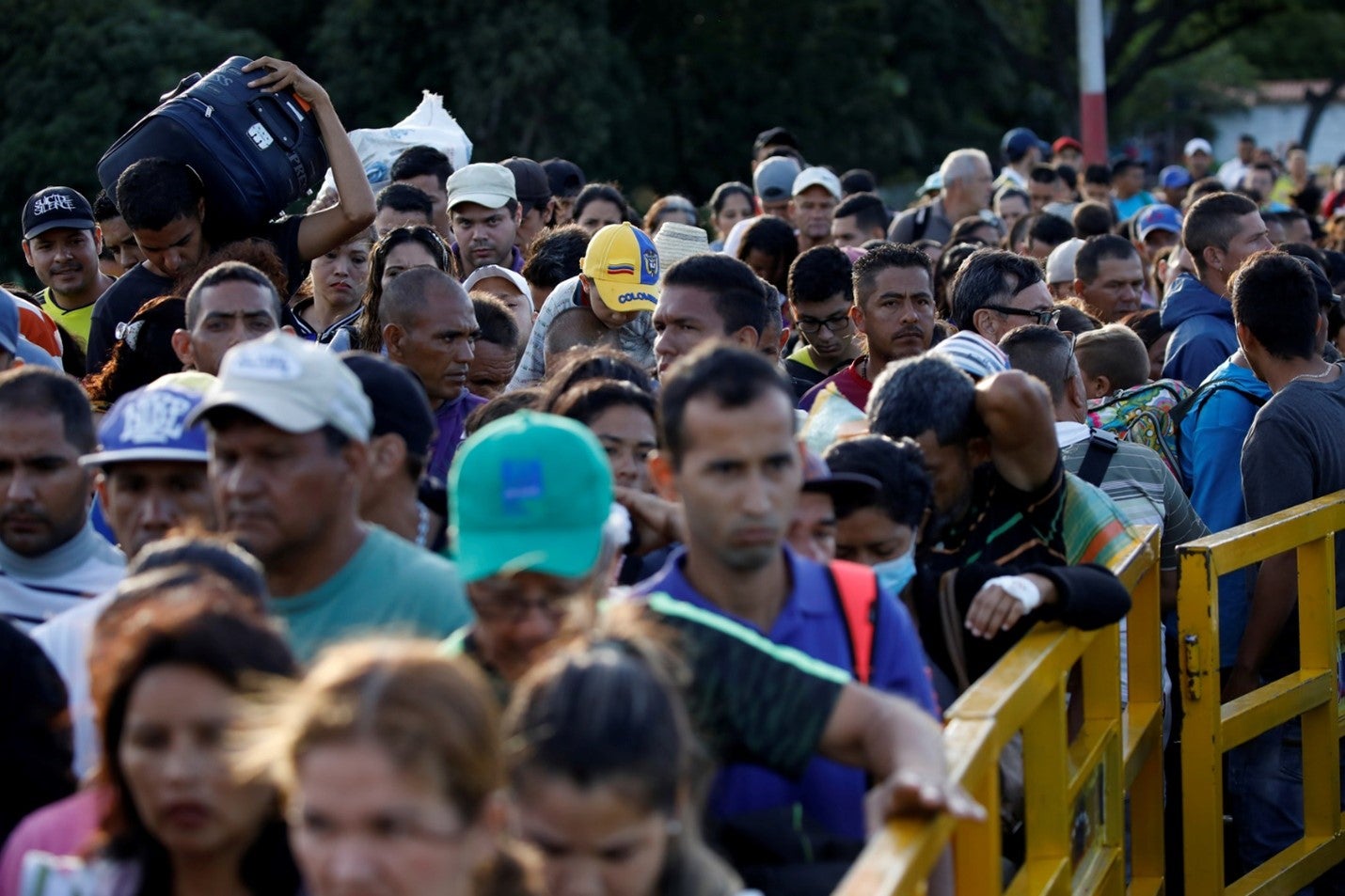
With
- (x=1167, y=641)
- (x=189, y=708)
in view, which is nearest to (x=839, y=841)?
(x=189, y=708)

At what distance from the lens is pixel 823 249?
7480mm

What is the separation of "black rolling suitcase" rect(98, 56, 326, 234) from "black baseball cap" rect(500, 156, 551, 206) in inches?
154

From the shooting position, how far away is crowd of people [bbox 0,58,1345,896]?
263cm

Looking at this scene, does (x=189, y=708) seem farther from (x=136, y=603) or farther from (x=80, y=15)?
(x=80, y=15)

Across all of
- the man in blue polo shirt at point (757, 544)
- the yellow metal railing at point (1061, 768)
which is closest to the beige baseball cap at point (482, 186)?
the yellow metal railing at point (1061, 768)

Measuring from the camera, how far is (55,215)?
878 centimetres

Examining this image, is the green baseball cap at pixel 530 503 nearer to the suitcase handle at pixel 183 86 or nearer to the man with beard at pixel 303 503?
the man with beard at pixel 303 503

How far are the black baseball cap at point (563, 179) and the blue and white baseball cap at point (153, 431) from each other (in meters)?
9.02

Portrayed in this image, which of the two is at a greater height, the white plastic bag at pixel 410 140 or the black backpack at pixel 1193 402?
the white plastic bag at pixel 410 140

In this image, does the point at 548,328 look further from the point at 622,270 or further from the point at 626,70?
the point at 626,70

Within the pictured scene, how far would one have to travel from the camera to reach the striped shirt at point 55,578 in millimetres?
4203

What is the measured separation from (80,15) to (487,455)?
2150 cm

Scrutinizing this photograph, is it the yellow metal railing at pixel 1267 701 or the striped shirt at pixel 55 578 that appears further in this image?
the yellow metal railing at pixel 1267 701

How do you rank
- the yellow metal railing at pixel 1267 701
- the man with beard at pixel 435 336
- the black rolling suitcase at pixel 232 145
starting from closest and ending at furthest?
the yellow metal railing at pixel 1267 701
the man with beard at pixel 435 336
the black rolling suitcase at pixel 232 145
